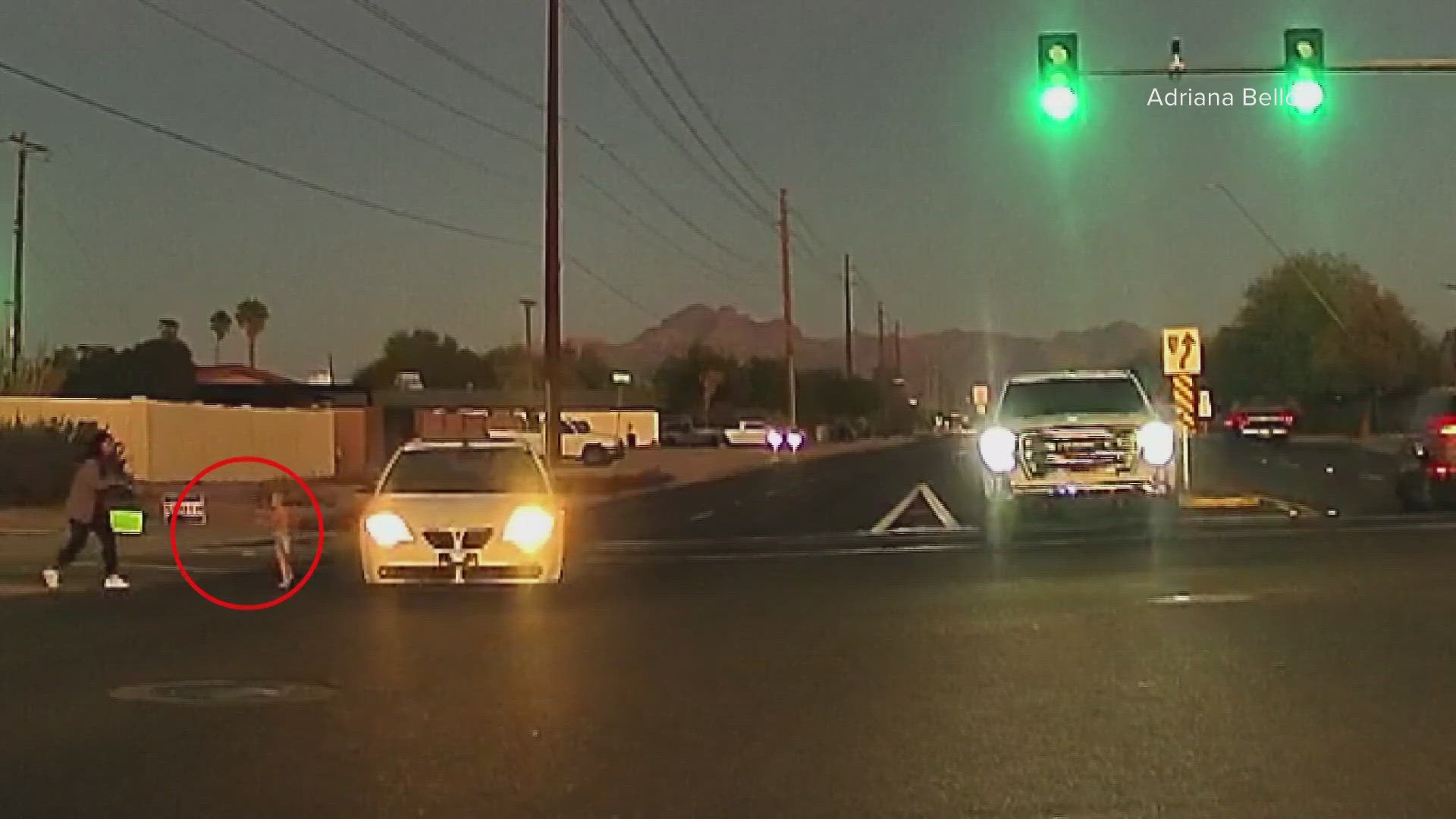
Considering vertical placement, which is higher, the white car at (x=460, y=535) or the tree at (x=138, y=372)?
the tree at (x=138, y=372)

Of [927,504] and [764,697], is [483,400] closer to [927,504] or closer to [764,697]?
[927,504]

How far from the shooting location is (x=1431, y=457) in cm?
3322

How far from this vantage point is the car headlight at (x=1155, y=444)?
28484mm

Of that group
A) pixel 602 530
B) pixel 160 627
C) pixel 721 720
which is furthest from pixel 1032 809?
pixel 602 530

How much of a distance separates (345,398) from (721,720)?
86195 millimetres

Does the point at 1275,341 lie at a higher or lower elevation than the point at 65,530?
higher

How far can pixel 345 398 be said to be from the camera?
9706cm

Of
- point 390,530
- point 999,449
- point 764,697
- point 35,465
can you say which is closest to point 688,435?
point 35,465

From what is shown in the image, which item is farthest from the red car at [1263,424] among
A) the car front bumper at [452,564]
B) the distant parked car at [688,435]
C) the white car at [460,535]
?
the car front bumper at [452,564]

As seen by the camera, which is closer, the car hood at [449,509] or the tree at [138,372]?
the car hood at [449,509]

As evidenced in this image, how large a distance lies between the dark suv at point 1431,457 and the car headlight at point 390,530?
18.2 meters

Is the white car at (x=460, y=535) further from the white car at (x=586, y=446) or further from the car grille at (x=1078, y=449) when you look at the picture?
the white car at (x=586, y=446)

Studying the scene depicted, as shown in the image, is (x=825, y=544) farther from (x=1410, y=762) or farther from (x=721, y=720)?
(x=1410, y=762)

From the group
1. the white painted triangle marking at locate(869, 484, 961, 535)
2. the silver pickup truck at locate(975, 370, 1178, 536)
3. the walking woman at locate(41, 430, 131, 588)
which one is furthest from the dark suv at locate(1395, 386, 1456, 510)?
the walking woman at locate(41, 430, 131, 588)
